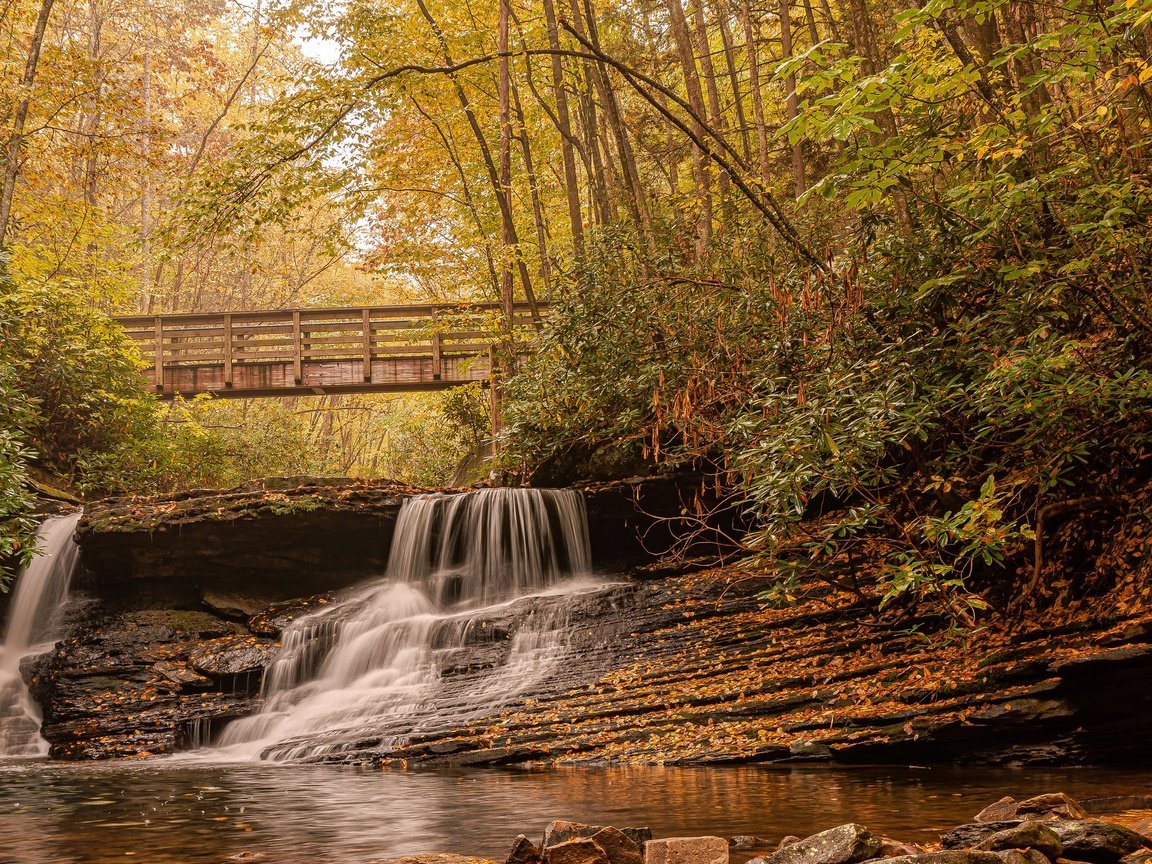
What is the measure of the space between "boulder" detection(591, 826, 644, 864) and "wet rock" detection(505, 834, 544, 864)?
277 mm

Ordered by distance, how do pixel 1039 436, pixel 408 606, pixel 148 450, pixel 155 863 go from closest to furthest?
pixel 155 863 < pixel 1039 436 < pixel 408 606 < pixel 148 450

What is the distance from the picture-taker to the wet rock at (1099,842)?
11.7 ft

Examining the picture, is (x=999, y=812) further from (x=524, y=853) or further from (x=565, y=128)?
(x=565, y=128)

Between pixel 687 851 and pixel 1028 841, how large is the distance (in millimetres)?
1380

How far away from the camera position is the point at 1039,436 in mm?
6789

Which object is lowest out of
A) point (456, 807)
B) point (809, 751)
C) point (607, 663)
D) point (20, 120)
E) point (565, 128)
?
point (809, 751)

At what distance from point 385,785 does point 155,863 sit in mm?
2650

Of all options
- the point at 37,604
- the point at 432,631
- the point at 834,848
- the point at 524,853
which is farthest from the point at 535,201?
the point at 834,848

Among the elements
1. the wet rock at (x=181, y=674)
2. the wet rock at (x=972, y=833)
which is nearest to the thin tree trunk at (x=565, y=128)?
the wet rock at (x=181, y=674)

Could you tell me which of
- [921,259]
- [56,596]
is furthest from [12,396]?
[921,259]

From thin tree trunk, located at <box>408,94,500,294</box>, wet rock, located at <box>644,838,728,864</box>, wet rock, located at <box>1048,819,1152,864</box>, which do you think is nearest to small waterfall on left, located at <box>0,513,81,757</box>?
thin tree trunk, located at <box>408,94,500,294</box>

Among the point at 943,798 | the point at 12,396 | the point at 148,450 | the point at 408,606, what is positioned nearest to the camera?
the point at 943,798

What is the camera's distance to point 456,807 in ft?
19.5

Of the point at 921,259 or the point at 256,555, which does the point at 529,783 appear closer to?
the point at 921,259
